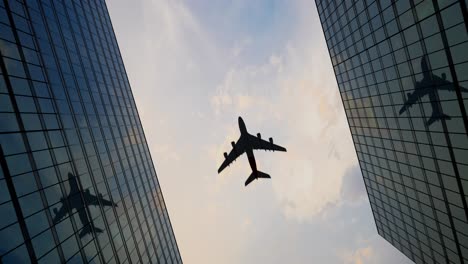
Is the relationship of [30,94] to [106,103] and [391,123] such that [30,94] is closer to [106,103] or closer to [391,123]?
[106,103]

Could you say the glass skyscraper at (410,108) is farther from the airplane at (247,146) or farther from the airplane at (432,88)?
the airplane at (247,146)

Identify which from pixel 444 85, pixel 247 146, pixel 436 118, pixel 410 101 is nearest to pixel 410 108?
pixel 410 101

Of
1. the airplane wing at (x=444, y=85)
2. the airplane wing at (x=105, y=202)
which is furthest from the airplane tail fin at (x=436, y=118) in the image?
the airplane wing at (x=105, y=202)

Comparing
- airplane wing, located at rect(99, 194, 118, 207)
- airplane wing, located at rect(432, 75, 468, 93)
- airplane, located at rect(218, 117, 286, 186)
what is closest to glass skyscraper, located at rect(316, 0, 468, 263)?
airplane wing, located at rect(432, 75, 468, 93)

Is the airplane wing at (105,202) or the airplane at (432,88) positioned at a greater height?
the airplane at (432,88)

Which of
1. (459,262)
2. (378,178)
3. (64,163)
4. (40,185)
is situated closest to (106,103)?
(64,163)

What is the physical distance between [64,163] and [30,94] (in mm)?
5854

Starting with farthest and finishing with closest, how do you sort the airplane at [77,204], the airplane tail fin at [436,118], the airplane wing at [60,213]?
the airplane tail fin at [436,118] → the airplane at [77,204] → the airplane wing at [60,213]

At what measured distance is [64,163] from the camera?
26500 mm

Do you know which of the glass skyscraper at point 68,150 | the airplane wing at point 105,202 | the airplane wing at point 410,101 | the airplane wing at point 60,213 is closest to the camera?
the glass skyscraper at point 68,150

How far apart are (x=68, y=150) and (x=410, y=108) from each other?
31679 millimetres

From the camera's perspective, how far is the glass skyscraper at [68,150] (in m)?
20.6

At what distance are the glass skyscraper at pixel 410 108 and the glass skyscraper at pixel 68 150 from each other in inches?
1196

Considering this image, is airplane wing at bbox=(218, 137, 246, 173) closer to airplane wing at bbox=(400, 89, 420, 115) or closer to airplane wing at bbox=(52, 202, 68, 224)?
airplane wing at bbox=(400, 89, 420, 115)
